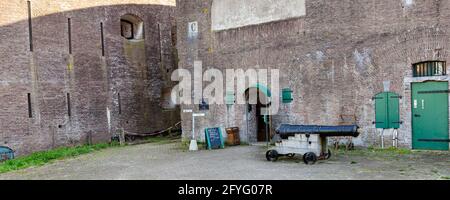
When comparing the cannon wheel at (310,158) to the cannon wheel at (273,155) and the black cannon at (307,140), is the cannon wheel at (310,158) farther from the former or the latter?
the cannon wheel at (273,155)

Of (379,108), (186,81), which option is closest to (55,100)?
(186,81)

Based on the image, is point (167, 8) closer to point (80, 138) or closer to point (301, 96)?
point (80, 138)

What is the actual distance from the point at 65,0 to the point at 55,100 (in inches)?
160

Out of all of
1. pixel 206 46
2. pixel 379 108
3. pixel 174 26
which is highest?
pixel 174 26

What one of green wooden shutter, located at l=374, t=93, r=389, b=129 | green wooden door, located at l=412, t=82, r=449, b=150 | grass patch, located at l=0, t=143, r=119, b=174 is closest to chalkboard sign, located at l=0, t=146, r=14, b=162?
grass patch, located at l=0, t=143, r=119, b=174

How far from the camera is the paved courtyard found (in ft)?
30.1

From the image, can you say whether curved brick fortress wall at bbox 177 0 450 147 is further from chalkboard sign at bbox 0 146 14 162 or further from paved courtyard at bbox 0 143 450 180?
chalkboard sign at bbox 0 146 14 162

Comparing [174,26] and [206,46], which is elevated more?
[174,26]

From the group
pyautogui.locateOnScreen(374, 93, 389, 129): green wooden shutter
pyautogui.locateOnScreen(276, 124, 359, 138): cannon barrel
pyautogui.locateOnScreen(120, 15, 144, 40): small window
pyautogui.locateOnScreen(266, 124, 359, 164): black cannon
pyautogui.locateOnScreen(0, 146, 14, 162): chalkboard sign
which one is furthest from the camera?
pyautogui.locateOnScreen(120, 15, 144, 40): small window

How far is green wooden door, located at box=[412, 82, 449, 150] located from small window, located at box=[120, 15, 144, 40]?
1296 centimetres

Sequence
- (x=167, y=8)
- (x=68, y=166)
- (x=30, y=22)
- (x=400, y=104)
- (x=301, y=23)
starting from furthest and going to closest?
(x=167, y=8) < (x=30, y=22) < (x=301, y=23) < (x=400, y=104) < (x=68, y=166)

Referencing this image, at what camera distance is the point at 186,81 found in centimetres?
1706

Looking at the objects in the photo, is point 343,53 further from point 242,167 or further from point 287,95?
point 242,167

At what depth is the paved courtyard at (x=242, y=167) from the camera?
9188 mm
